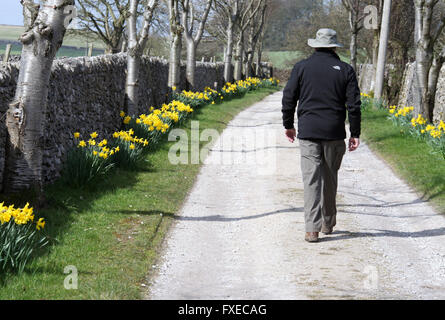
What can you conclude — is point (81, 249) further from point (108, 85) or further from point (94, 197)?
point (108, 85)

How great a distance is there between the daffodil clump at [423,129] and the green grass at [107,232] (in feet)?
14.8

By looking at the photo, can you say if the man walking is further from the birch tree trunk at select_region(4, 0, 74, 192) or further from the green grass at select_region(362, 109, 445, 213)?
the birch tree trunk at select_region(4, 0, 74, 192)

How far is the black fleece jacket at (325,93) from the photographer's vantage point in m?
6.28

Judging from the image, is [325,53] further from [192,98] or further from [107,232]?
[192,98]

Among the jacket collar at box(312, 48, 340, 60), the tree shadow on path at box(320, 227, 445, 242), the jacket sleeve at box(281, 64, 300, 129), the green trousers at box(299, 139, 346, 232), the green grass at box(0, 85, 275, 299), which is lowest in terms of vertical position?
the tree shadow on path at box(320, 227, 445, 242)

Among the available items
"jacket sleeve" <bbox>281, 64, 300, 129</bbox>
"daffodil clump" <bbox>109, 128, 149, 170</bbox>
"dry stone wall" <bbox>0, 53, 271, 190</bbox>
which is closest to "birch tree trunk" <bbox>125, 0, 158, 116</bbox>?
"dry stone wall" <bbox>0, 53, 271, 190</bbox>

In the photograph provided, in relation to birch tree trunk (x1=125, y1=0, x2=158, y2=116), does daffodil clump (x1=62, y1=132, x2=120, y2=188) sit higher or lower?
lower

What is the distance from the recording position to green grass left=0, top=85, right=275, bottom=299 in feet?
16.0

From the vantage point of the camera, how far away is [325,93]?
248 inches

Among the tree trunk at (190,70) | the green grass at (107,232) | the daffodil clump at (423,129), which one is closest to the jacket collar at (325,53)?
the green grass at (107,232)

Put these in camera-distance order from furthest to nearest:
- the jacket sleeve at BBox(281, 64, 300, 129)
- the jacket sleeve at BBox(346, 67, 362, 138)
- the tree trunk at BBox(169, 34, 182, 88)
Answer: the tree trunk at BBox(169, 34, 182, 88) → the jacket sleeve at BBox(281, 64, 300, 129) → the jacket sleeve at BBox(346, 67, 362, 138)

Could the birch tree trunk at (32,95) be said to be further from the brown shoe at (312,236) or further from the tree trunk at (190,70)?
the tree trunk at (190,70)

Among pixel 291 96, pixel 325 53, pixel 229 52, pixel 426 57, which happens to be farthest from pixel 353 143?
pixel 229 52

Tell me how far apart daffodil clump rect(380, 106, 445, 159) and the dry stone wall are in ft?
20.3
